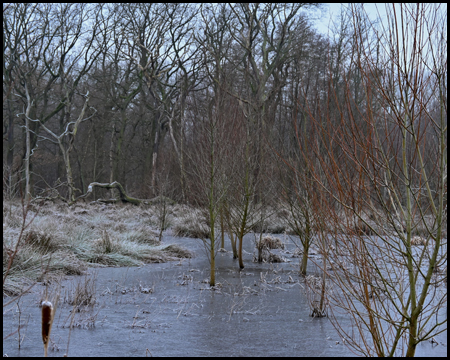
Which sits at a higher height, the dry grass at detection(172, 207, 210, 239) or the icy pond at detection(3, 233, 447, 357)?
the dry grass at detection(172, 207, 210, 239)

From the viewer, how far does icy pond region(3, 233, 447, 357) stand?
4609mm

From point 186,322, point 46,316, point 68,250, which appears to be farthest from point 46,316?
point 68,250

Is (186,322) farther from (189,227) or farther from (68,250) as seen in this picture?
(189,227)

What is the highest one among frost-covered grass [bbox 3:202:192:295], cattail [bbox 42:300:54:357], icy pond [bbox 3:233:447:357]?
cattail [bbox 42:300:54:357]

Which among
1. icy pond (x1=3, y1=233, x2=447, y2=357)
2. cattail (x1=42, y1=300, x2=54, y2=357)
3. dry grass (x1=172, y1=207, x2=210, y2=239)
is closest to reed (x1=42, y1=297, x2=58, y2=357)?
cattail (x1=42, y1=300, x2=54, y2=357)

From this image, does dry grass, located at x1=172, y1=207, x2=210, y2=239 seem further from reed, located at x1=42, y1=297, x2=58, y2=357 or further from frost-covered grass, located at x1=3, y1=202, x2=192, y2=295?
reed, located at x1=42, y1=297, x2=58, y2=357

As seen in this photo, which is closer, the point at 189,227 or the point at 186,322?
the point at 186,322

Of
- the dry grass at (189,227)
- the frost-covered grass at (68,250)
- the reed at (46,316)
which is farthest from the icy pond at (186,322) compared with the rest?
the dry grass at (189,227)

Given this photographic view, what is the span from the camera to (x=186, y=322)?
5621 millimetres

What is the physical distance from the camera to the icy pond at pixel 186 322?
4.61 m

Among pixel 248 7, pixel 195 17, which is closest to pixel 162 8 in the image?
pixel 195 17

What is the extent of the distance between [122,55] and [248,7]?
24.6 feet

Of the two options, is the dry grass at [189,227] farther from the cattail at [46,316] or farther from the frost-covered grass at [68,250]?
the cattail at [46,316]

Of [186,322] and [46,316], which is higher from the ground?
[46,316]
